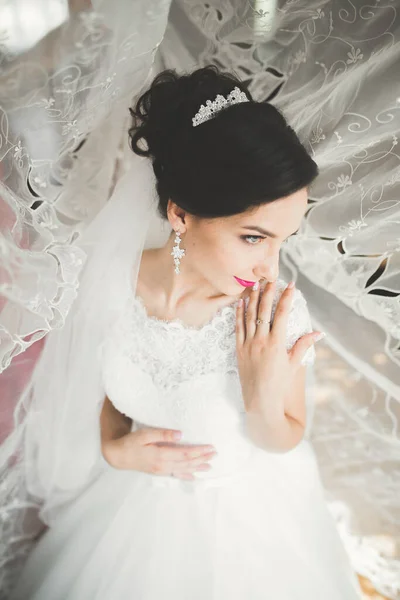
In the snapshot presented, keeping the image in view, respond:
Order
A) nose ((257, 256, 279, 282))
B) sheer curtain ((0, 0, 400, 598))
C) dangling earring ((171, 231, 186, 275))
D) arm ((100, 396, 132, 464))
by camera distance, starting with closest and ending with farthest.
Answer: sheer curtain ((0, 0, 400, 598)) → nose ((257, 256, 279, 282)) → dangling earring ((171, 231, 186, 275)) → arm ((100, 396, 132, 464))

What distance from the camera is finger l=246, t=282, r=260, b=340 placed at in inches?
36.0

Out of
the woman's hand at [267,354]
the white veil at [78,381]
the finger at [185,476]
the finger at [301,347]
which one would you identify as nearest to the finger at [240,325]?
the woman's hand at [267,354]

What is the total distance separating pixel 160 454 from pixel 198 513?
0.56 feet

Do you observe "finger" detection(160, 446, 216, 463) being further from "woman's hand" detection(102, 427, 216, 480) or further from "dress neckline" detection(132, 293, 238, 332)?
"dress neckline" detection(132, 293, 238, 332)

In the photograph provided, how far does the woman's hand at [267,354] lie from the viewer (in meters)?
0.88

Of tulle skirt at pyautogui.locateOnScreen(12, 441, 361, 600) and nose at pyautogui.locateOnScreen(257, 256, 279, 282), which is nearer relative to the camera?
nose at pyautogui.locateOnScreen(257, 256, 279, 282)

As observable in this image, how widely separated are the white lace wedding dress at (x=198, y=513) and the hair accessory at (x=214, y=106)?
378 millimetres

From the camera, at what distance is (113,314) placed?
1.04m

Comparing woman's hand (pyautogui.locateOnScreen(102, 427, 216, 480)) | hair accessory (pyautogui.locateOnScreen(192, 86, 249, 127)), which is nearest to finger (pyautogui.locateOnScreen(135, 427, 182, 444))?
woman's hand (pyautogui.locateOnScreen(102, 427, 216, 480))

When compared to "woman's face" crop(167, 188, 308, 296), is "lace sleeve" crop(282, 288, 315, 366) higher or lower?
lower

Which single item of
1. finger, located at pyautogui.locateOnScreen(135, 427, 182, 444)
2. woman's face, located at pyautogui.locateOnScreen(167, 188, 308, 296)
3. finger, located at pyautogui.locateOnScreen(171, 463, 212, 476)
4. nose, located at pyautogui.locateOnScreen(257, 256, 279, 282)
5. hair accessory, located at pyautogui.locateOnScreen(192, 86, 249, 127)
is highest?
hair accessory, located at pyautogui.locateOnScreen(192, 86, 249, 127)

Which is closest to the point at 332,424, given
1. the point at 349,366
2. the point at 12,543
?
the point at 349,366

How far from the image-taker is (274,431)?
937mm

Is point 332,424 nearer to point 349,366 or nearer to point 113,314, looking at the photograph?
point 349,366
